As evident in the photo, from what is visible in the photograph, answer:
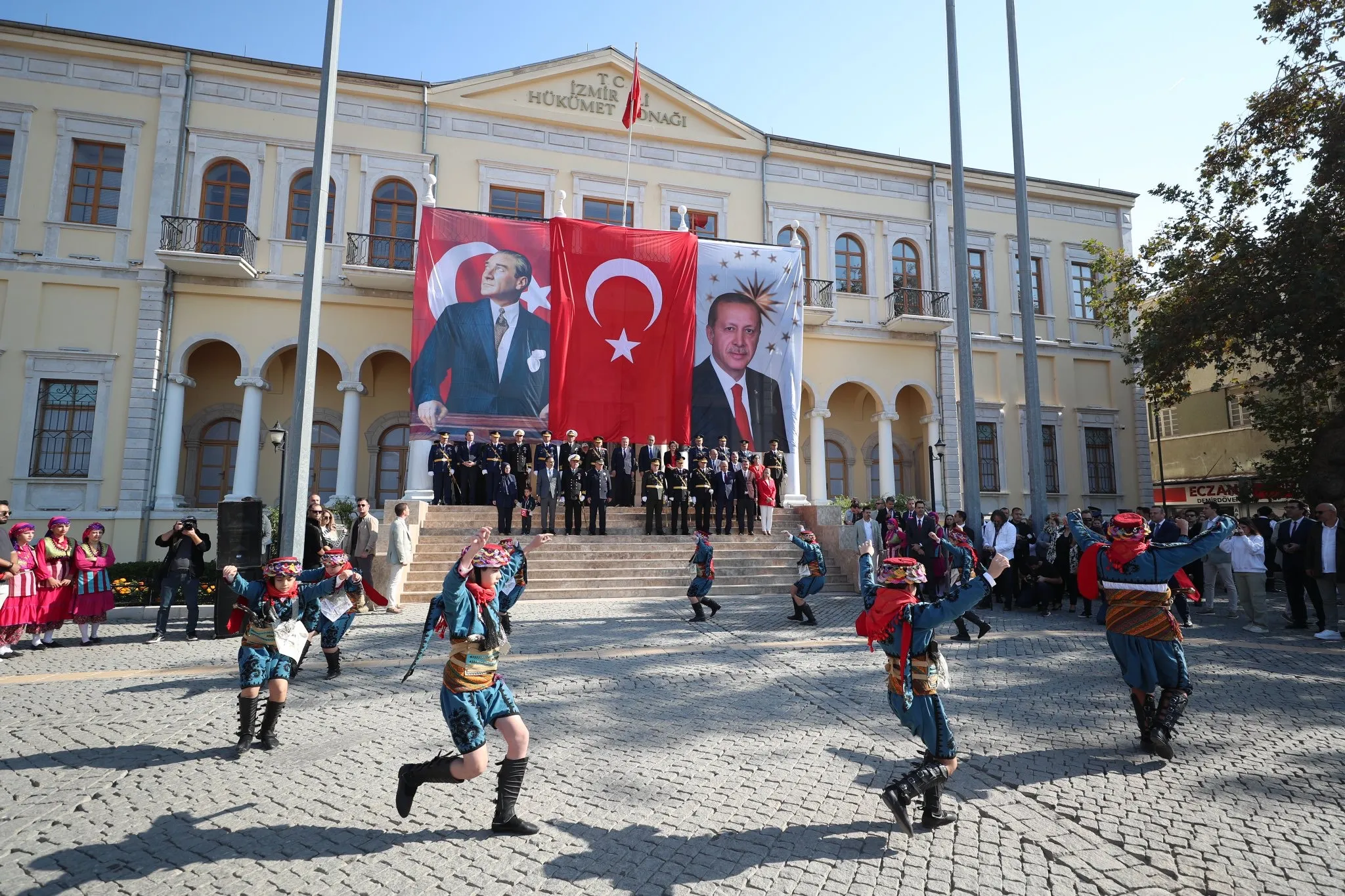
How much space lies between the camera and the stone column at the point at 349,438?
1875cm

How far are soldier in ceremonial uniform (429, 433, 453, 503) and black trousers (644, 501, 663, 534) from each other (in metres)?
4.44

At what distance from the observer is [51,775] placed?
4.93m

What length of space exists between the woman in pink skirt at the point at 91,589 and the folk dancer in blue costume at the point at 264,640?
18.1ft

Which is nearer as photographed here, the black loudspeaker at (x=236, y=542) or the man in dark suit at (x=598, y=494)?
the black loudspeaker at (x=236, y=542)

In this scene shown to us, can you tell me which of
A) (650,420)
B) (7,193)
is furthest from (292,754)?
(7,193)

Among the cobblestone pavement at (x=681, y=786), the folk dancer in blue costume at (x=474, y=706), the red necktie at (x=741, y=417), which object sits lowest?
the cobblestone pavement at (x=681, y=786)

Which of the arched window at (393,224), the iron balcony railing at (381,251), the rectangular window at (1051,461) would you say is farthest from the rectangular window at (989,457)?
the arched window at (393,224)

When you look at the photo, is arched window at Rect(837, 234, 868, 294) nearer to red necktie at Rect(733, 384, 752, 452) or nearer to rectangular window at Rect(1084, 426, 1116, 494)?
red necktie at Rect(733, 384, 752, 452)

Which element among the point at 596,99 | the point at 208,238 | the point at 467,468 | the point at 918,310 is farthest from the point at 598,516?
the point at 918,310

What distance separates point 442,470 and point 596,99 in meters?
12.7

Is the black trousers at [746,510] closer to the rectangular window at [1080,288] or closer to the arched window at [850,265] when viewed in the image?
the arched window at [850,265]

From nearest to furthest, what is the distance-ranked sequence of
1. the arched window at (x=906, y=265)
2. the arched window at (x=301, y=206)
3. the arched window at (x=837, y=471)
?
the arched window at (x=301, y=206) → the arched window at (x=837, y=471) → the arched window at (x=906, y=265)

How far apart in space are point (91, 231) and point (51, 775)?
18095 millimetres

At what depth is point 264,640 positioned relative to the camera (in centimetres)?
567
